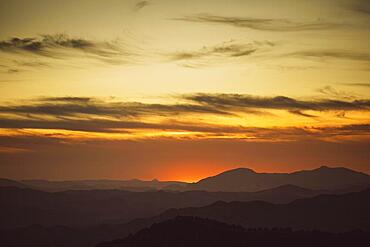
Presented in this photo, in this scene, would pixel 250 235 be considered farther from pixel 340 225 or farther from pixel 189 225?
pixel 340 225

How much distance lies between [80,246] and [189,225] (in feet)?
342

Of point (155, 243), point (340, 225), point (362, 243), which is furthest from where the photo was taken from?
A: point (340, 225)

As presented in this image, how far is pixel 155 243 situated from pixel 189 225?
771cm

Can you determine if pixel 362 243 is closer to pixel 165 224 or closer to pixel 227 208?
pixel 165 224

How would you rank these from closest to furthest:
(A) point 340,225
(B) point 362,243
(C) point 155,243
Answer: (B) point 362,243 < (C) point 155,243 < (A) point 340,225

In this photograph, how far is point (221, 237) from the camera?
95.9m

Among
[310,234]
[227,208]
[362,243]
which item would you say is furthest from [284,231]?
[227,208]

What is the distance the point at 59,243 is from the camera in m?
199

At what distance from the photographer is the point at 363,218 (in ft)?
631

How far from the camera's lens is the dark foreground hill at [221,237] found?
302ft

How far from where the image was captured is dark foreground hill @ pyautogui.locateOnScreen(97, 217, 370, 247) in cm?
9200

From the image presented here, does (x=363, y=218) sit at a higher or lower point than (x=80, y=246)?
higher

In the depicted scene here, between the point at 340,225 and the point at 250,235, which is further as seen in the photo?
the point at 340,225

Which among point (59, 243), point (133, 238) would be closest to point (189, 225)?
point (133, 238)
